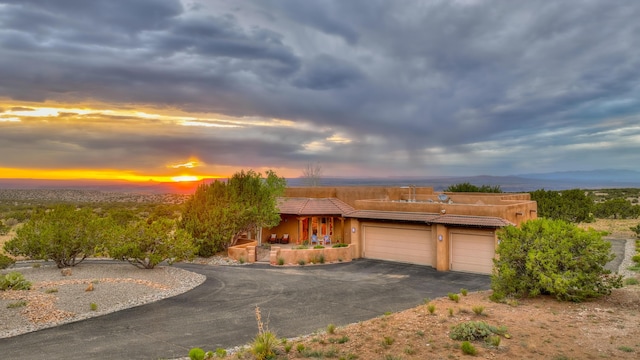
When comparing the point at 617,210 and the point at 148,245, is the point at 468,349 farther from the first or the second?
the point at 617,210

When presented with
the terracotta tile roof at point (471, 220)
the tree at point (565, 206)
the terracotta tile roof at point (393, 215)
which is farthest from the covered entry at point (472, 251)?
the tree at point (565, 206)

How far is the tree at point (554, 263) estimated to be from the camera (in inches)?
470

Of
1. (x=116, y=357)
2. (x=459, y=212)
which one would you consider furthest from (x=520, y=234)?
(x=116, y=357)

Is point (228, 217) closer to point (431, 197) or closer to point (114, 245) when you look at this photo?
point (114, 245)

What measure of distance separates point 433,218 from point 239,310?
12935mm

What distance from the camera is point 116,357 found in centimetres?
962

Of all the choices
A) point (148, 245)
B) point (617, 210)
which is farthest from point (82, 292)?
point (617, 210)

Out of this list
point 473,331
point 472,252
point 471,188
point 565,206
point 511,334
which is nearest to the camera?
point 473,331

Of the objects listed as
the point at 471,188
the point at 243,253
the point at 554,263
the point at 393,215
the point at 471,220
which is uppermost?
the point at 471,188

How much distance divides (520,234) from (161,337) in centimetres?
1195

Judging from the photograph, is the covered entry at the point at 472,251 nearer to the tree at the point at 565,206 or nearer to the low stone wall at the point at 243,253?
the low stone wall at the point at 243,253

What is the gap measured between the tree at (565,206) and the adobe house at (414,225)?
718 cm

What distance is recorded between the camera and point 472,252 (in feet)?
69.9

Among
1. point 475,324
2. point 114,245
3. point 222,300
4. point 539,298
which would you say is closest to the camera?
point 475,324
